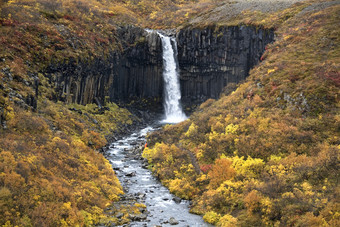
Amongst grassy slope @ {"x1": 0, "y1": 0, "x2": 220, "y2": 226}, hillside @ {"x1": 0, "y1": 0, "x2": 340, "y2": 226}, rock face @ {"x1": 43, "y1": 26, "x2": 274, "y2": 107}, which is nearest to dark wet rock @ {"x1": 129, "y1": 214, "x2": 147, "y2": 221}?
hillside @ {"x1": 0, "y1": 0, "x2": 340, "y2": 226}

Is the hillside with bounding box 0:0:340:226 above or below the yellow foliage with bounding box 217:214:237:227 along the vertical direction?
above

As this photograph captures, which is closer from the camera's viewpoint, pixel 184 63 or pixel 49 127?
pixel 49 127

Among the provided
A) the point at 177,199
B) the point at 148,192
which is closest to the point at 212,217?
the point at 177,199

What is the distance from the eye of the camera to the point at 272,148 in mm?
21625

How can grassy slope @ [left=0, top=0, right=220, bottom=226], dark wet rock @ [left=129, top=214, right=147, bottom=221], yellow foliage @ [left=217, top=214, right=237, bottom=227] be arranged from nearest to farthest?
grassy slope @ [left=0, top=0, right=220, bottom=226], yellow foliage @ [left=217, top=214, right=237, bottom=227], dark wet rock @ [left=129, top=214, right=147, bottom=221]

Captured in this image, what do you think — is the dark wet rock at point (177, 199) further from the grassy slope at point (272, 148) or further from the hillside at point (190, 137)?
the hillside at point (190, 137)

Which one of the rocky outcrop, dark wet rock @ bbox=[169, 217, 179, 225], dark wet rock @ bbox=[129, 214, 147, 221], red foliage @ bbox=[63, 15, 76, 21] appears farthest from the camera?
red foliage @ bbox=[63, 15, 76, 21]

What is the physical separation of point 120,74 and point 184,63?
12.5 meters

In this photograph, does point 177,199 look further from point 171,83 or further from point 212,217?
point 171,83

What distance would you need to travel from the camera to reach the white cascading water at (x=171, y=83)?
55.8m

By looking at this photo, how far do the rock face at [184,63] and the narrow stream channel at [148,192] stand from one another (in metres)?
14.4

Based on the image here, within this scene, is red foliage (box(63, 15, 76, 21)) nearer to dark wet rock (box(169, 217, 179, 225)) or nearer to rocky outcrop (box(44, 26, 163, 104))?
rocky outcrop (box(44, 26, 163, 104))

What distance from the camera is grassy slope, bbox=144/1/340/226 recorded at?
1630 centimetres

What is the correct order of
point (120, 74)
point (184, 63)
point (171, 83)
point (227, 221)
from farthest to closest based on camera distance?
point (171, 83)
point (184, 63)
point (120, 74)
point (227, 221)
